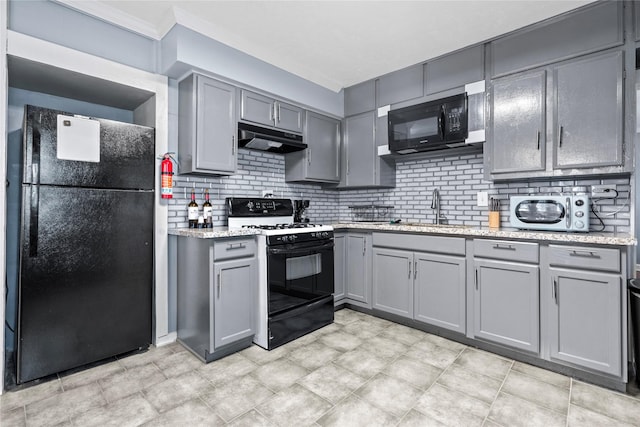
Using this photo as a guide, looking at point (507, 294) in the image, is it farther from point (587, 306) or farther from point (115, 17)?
point (115, 17)

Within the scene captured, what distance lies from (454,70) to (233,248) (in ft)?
8.67

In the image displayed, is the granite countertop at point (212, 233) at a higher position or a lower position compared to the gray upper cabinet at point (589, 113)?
lower

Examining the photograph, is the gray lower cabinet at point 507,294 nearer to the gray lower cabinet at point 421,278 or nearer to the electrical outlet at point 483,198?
the gray lower cabinet at point 421,278

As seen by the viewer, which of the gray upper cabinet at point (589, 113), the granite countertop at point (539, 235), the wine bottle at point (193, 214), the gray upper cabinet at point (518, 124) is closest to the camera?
the granite countertop at point (539, 235)

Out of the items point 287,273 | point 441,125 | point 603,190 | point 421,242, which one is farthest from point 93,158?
point 603,190

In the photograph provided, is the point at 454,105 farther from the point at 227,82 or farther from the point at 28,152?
the point at 28,152

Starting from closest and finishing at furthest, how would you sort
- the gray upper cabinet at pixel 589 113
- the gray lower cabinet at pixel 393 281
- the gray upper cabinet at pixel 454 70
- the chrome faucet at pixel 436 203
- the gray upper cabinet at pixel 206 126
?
the gray upper cabinet at pixel 589 113, the gray upper cabinet at pixel 206 126, the gray upper cabinet at pixel 454 70, the gray lower cabinet at pixel 393 281, the chrome faucet at pixel 436 203

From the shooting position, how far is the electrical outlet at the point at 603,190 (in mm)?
2457

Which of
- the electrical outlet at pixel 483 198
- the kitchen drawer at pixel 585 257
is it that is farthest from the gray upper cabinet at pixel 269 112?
the kitchen drawer at pixel 585 257

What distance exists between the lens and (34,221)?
2.04 meters

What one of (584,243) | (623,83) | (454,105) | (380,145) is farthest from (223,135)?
(623,83)

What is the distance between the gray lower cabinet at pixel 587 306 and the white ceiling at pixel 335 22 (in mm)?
1853

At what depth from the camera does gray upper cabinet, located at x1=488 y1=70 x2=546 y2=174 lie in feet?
Result: 8.46

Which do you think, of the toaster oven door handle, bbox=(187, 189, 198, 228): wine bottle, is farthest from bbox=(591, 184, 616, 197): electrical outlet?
bbox=(187, 189, 198, 228): wine bottle
